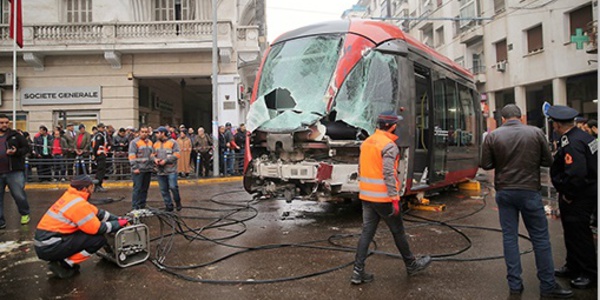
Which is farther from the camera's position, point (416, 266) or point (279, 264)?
point (279, 264)

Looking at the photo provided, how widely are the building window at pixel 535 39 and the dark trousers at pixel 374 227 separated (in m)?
20.0

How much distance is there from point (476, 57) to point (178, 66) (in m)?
18.6

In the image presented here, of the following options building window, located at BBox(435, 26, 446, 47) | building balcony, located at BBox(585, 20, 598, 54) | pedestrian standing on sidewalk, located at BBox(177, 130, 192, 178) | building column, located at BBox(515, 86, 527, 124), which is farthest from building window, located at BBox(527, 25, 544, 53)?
pedestrian standing on sidewalk, located at BBox(177, 130, 192, 178)

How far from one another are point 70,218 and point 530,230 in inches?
177

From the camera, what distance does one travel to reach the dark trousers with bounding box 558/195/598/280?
12.4 ft

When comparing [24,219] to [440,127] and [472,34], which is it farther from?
[472,34]

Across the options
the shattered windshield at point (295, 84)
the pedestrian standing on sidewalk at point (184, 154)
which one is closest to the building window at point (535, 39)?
the pedestrian standing on sidewalk at point (184, 154)

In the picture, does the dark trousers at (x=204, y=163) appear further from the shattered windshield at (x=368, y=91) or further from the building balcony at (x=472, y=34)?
the building balcony at (x=472, y=34)

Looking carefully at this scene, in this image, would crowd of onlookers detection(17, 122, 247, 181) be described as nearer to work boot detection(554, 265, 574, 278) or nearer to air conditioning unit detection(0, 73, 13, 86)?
air conditioning unit detection(0, 73, 13, 86)

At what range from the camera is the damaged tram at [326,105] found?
6203 millimetres

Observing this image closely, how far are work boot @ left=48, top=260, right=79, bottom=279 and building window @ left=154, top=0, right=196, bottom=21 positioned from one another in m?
16.2

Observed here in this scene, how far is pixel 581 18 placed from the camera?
17.5m

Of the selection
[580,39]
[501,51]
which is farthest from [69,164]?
[501,51]

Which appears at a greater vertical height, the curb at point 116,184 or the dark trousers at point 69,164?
the dark trousers at point 69,164
